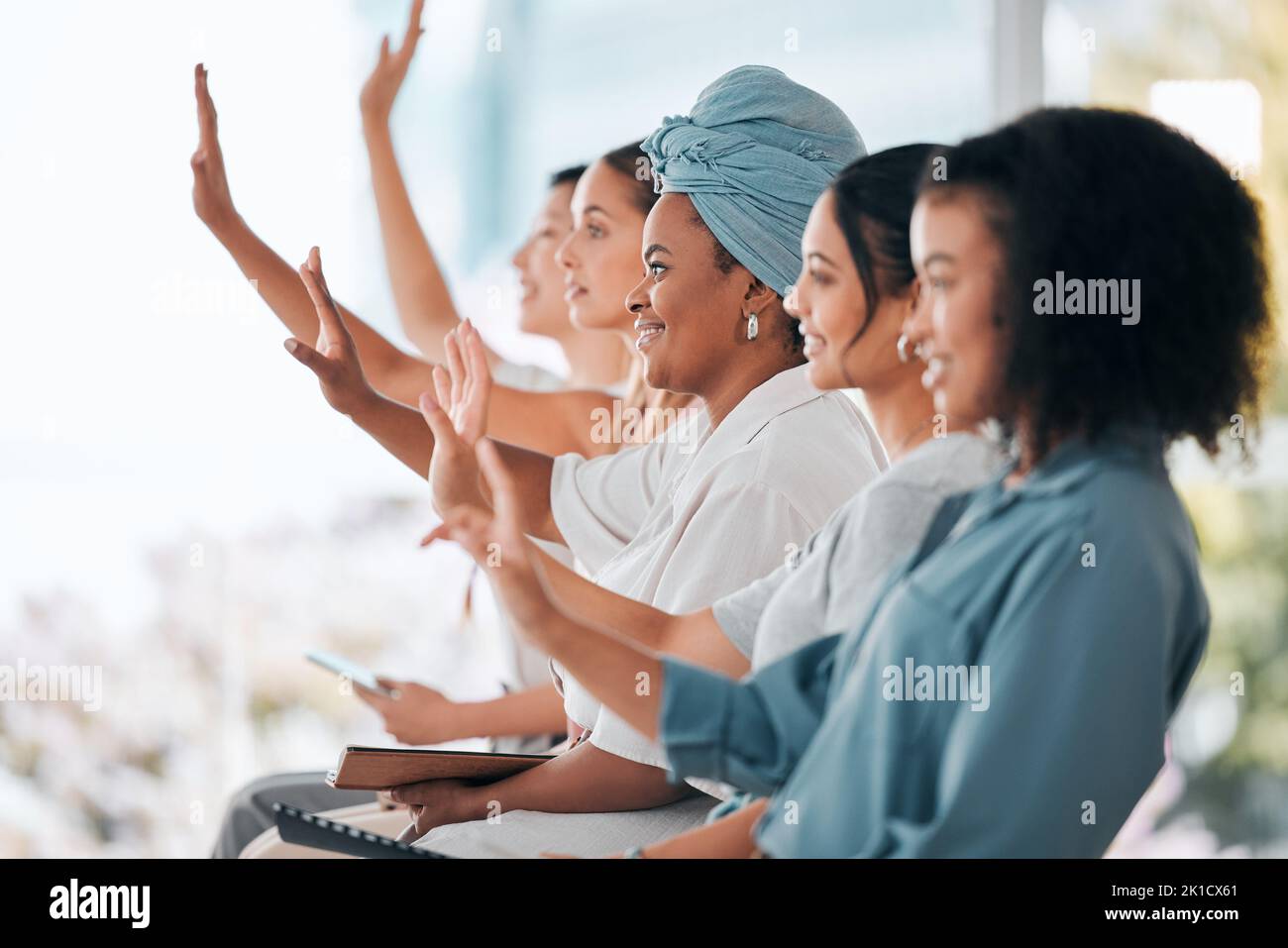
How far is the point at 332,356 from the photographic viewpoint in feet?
5.58

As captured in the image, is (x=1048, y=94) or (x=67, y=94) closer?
(x=1048, y=94)

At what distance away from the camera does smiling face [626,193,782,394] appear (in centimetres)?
159

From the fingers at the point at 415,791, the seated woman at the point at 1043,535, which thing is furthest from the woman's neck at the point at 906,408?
the fingers at the point at 415,791

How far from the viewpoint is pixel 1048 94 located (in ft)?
9.70

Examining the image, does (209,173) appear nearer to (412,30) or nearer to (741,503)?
(412,30)

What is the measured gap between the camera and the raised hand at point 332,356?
1.64 meters

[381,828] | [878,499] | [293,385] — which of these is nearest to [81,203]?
[293,385]

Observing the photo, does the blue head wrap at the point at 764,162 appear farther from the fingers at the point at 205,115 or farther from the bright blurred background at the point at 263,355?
the bright blurred background at the point at 263,355

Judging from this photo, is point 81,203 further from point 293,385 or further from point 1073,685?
point 1073,685

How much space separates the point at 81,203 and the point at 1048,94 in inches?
87.5

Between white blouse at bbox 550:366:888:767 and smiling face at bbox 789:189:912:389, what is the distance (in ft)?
0.71

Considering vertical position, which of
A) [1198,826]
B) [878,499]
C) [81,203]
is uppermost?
[81,203]

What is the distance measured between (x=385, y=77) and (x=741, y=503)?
115 cm

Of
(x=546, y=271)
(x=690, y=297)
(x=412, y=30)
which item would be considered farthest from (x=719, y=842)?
(x=546, y=271)
